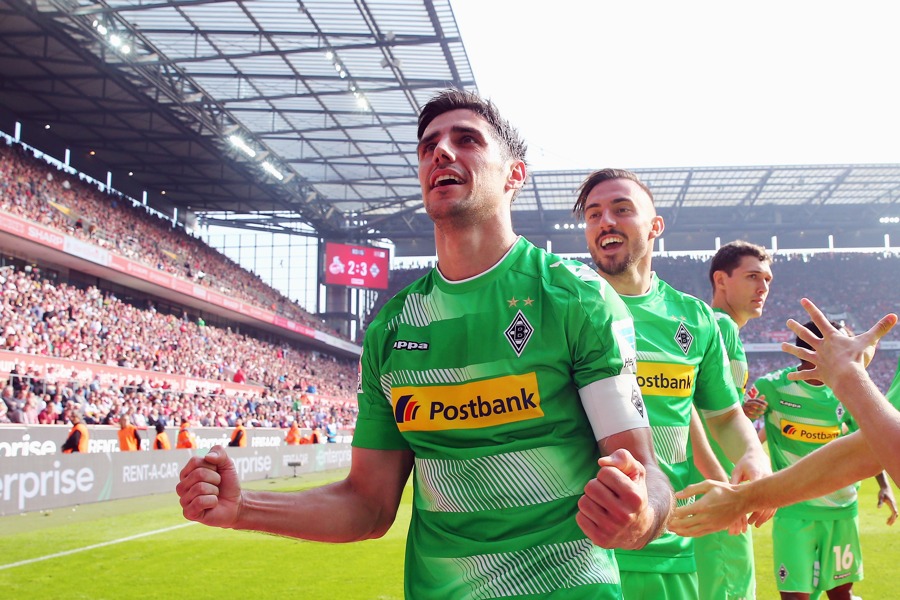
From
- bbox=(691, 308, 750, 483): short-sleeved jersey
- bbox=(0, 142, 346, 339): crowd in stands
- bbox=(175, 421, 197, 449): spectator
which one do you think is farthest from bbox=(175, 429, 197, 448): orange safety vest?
bbox=(691, 308, 750, 483): short-sleeved jersey

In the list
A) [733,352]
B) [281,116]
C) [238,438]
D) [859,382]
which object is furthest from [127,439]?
[281,116]

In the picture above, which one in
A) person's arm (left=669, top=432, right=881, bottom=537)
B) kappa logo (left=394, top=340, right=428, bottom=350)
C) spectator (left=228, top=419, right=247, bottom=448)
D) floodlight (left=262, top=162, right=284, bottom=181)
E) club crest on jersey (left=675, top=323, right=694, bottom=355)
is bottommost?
spectator (left=228, top=419, right=247, bottom=448)

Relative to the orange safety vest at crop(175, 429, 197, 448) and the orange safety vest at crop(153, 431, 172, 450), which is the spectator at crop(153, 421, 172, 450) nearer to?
the orange safety vest at crop(153, 431, 172, 450)

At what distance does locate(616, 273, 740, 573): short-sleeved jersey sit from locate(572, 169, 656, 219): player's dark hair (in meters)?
0.53

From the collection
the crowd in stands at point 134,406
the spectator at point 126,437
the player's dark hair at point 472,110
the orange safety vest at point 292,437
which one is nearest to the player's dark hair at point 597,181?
the player's dark hair at point 472,110

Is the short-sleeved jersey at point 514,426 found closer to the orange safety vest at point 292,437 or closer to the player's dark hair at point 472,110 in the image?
the player's dark hair at point 472,110

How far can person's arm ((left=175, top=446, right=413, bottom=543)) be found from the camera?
2.37 m

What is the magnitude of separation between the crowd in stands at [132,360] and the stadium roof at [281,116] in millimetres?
7762

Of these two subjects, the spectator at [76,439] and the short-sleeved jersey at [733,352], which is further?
the spectator at [76,439]

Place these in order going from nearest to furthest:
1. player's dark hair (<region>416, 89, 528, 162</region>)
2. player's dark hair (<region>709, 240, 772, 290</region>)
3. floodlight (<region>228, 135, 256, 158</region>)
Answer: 1. player's dark hair (<region>416, 89, 528, 162</region>)
2. player's dark hair (<region>709, 240, 772, 290</region>)
3. floodlight (<region>228, 135, 256, 158</region>)

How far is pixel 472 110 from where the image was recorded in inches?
111

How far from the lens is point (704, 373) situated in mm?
4094

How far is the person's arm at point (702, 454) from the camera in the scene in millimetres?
4172

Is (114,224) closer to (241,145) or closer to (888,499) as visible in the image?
(241,145)
